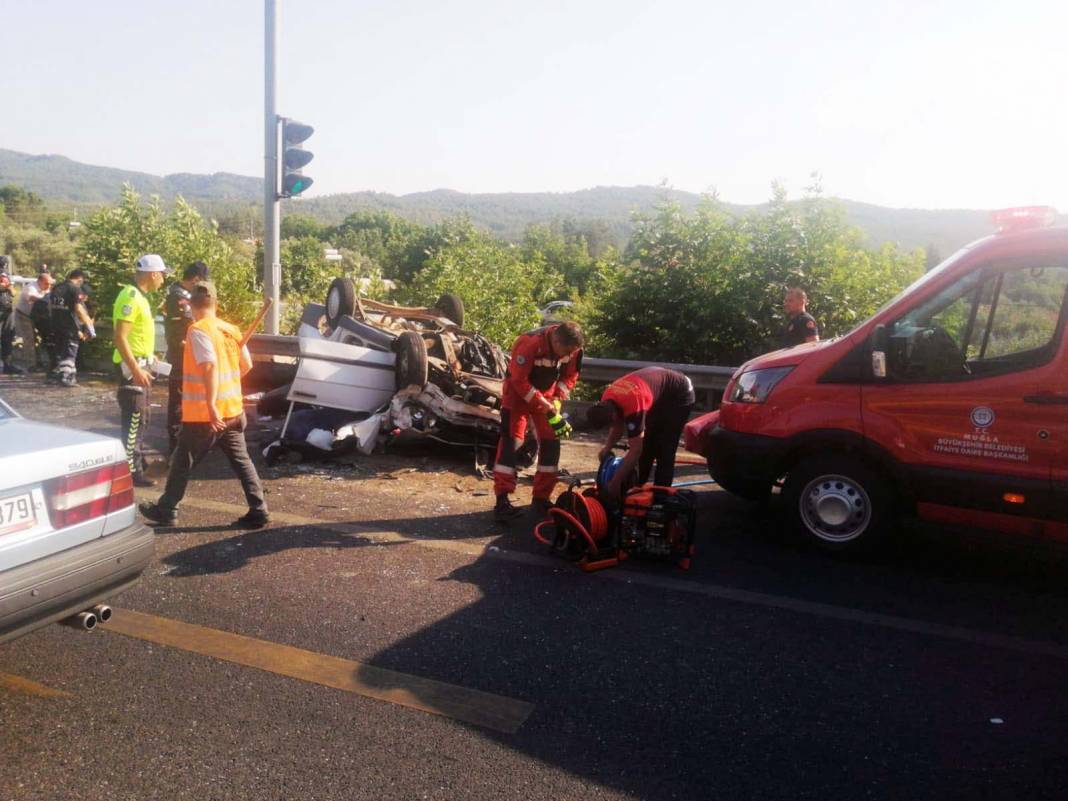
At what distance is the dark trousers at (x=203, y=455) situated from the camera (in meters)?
5.58

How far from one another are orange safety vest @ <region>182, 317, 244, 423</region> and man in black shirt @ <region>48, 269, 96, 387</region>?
7.59 meters

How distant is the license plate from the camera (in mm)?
3109

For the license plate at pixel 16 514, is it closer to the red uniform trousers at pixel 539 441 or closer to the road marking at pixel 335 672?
the road marking at pixel 335 672

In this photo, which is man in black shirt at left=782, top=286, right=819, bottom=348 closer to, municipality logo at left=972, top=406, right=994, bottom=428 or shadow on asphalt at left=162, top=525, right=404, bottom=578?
municipality logo at left=972, top=406, right=994, bottom=428

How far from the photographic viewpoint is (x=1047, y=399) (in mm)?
4730

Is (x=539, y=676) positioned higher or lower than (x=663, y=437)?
lower

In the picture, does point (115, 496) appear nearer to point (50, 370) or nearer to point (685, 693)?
point (685, 693)

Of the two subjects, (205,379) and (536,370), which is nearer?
(205,379)

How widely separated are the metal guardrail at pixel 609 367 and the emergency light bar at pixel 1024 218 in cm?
346

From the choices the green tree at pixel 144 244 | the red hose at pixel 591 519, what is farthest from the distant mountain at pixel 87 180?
the red hose at pixel 591 519

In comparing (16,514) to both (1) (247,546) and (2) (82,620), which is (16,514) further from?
(1) (247,546)

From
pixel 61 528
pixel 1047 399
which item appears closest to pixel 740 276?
pixel 1047 399

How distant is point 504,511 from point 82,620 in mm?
3041

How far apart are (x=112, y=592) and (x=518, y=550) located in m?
2.54
